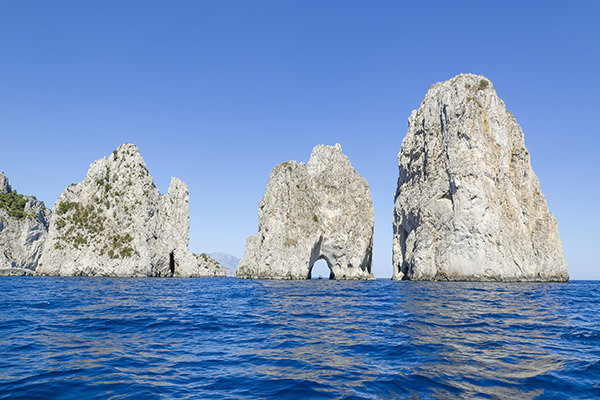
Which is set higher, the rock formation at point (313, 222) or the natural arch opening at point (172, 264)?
the rock formation at point (313, 222)

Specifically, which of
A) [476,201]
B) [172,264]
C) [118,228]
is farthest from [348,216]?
[118,228]

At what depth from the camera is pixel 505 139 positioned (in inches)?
2849

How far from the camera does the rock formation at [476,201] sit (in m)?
65.4

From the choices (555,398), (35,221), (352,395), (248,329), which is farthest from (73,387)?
(35,221)

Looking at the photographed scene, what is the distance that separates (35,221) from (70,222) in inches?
737

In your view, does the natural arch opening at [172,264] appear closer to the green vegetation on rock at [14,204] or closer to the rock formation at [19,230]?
the rock formation at [19,230]

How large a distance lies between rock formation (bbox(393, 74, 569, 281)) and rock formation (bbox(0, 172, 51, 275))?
336ft

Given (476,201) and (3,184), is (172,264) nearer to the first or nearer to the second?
(3,184)

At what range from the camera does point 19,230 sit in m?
103

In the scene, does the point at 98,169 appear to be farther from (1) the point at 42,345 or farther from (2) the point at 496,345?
(2) the point at 496,345

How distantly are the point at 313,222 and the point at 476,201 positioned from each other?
36358 millimetres

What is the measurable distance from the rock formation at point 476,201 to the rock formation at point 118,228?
228 ft

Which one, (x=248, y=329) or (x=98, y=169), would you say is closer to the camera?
(x=248, y=329)

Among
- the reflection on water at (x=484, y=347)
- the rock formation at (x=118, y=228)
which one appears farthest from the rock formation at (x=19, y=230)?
the reflection on water at (x=484, y=347)
